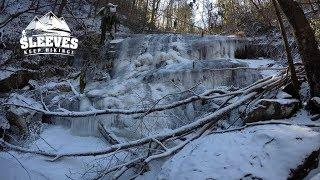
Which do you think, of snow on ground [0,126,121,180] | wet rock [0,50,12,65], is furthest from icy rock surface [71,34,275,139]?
wet rock [0,50,12,65]

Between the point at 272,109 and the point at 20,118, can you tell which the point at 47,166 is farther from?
the point at 272,109

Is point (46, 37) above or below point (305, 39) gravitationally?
below

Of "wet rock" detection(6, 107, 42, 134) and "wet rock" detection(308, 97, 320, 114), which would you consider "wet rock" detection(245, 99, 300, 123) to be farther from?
"wet rock" detection(6, 107, 42, 134)

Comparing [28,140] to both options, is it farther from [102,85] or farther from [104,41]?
[104,41]

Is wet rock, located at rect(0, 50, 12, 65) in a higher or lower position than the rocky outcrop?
higher

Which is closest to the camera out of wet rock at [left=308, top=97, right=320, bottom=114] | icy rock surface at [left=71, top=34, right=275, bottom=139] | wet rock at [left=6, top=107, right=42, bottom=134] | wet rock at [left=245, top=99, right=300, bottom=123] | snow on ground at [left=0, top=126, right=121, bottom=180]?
wet rock at [left=308, top=97, right=320, bottom=114]

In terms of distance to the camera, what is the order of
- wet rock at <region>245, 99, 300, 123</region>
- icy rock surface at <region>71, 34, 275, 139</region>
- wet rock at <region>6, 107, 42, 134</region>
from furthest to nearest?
wet rock at <region>6, 107, 42, 134</region> → icy rock surface at <region>71, 34, 275, 139</region> → wet rock at <region>245, 99, 300, 123</region>

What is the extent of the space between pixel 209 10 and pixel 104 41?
11.4 metres

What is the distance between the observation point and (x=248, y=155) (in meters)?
4.71

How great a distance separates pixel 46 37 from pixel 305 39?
13.3 feet

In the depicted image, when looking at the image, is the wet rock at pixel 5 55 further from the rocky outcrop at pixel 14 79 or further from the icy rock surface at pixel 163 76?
the icy rock surface at pixel 163 76

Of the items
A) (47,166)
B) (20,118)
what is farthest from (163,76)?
(47,166)

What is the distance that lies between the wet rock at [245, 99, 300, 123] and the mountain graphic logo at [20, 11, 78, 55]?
3.24 m

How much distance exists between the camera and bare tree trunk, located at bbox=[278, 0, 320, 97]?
5785 mm
